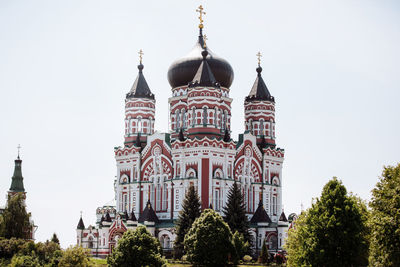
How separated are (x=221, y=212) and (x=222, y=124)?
33.6 feet

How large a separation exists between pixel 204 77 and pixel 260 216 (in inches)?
527

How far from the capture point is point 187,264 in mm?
51062

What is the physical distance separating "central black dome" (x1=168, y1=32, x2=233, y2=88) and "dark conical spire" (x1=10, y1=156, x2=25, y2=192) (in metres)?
18.7

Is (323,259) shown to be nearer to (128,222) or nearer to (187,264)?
(187,264)

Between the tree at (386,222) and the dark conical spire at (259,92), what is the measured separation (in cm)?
3164

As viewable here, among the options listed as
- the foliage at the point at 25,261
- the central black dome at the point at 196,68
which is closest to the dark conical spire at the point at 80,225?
the central black dome at the point at 196,68

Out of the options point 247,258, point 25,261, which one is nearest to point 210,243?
point 247,258

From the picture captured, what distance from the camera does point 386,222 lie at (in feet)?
112

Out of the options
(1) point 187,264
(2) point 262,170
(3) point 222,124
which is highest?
(3) point 222,124

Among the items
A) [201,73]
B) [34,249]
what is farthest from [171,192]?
[34,249]

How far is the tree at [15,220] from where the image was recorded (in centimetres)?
5378

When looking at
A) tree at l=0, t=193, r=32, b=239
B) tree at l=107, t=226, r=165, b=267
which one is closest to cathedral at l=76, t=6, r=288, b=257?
tree at l=0, t=193, r=32, b=239

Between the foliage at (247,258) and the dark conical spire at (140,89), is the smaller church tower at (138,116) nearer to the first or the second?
the dark conical spire at (140,89)

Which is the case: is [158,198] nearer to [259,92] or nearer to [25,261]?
[259,92]
